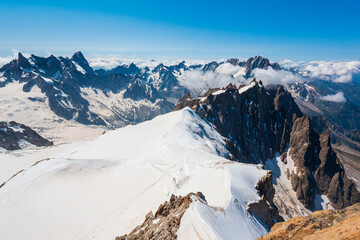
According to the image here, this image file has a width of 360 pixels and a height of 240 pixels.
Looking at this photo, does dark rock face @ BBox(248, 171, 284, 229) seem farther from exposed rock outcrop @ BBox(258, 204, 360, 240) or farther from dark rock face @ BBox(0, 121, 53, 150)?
dark rock face @ BBox(0, 121, 53, 150)

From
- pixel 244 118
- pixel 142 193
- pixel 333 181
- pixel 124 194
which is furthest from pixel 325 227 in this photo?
pixel 333 181

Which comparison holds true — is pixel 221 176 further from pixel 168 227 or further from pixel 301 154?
pixel 301 154

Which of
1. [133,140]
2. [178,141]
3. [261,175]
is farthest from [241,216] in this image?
[133,140]

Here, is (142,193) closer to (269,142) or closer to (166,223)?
(166,223)

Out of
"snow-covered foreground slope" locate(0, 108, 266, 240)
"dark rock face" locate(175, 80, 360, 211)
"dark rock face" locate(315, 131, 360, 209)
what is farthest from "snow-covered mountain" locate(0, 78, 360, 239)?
"dark rock face" locate(315, 131, 360, 209)

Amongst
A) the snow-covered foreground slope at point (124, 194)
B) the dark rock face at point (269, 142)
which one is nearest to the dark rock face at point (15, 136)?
the snow-covered foreground slope at point (124, 194)

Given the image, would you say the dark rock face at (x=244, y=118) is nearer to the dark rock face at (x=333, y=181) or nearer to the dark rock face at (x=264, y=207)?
the dark rock face at (x=333, y=181)
